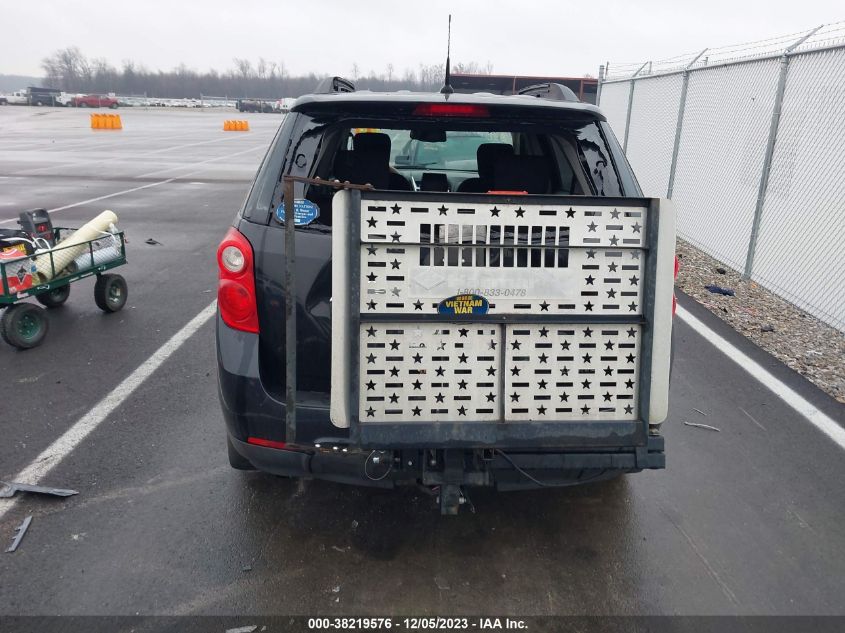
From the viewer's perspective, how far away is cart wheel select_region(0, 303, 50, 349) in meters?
5.43

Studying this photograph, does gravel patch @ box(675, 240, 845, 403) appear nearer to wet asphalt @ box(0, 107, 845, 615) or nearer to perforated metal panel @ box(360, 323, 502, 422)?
wet asphalt @ box(0, 107, 845, 615)

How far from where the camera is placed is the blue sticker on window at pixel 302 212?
276 centimetres

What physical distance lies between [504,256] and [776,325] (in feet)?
17.8

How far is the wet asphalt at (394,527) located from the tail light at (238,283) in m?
1.12

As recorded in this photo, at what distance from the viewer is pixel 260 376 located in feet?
9.16

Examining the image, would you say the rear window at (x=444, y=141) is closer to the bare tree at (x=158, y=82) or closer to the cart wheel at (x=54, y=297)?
the cart wheel at (x=54, y=297)

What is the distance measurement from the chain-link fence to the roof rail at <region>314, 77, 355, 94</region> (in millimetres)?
5296

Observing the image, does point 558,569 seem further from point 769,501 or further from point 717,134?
point 717,134

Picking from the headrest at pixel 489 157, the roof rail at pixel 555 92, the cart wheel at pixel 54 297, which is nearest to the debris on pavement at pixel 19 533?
the headrest at pixel 489 157

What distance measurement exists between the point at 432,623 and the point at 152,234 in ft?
31.5

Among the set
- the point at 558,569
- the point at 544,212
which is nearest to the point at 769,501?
the point at 558,569

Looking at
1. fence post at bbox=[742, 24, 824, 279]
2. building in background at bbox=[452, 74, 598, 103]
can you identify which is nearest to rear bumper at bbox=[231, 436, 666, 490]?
fence post at bbox=[742, 24, 824, 279]

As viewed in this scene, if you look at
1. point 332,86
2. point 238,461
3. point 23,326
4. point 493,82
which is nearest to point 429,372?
point 238,461

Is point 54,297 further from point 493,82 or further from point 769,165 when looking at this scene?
point 493,82
